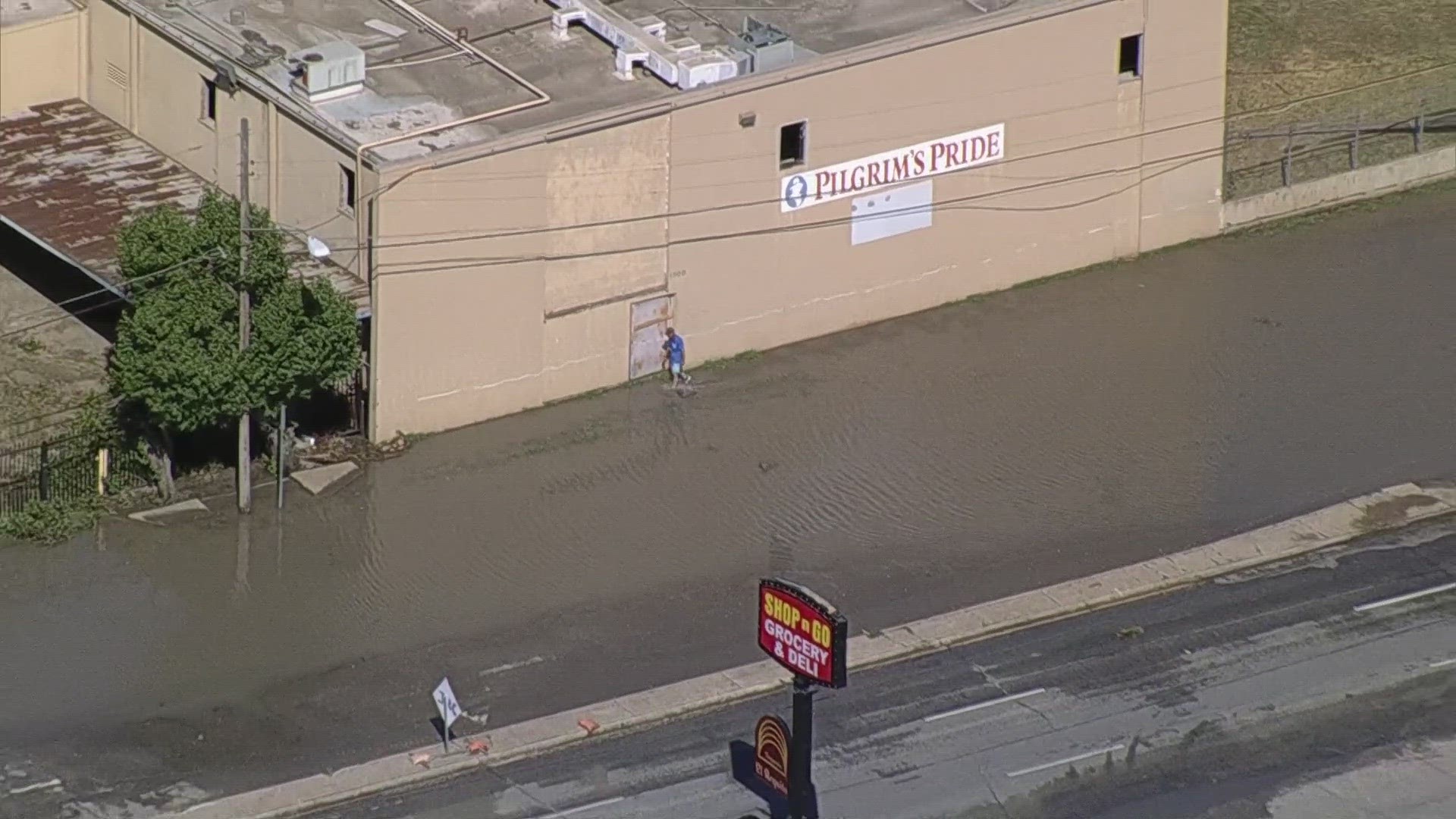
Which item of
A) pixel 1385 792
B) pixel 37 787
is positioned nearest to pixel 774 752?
pixel 1385 792

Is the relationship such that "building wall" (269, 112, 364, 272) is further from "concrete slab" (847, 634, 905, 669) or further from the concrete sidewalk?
the concrete sidewalk

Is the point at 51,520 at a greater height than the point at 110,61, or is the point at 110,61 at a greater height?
the point at 110,61

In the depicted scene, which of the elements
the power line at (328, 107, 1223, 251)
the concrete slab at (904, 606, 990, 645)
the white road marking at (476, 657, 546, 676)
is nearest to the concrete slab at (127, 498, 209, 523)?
the power line at (328, 107, 1223, 251)

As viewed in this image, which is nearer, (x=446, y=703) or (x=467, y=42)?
(x=446, y=703)

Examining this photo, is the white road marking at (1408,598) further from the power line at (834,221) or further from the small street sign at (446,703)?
the small street sign at (446,703)

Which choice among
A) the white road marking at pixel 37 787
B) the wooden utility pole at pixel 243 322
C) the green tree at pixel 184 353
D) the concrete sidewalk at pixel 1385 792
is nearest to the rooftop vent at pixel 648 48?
the wooden utility pole at pixel 243 322

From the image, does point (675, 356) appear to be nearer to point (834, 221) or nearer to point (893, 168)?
point (834, 221)
